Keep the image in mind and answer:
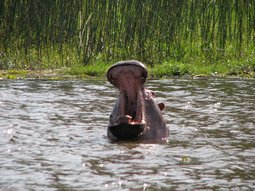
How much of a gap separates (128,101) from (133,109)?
7 cm

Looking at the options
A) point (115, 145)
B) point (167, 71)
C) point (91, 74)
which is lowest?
point (91, 74)

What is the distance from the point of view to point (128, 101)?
19.3 feet

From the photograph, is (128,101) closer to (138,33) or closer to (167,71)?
(167,71)

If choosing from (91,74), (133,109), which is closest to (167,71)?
(91,74)

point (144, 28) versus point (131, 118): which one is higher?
point (131, 118)

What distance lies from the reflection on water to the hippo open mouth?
0.13 metres

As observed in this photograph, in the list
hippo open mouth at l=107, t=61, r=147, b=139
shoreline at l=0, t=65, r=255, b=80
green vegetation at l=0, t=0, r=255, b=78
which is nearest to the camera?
hippo open mouth at l=107, t=61, r=147, b=139

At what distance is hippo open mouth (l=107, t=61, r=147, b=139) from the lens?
5648mm

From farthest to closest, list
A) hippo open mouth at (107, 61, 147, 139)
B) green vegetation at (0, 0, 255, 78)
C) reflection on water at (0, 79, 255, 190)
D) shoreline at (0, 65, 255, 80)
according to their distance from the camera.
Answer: green vegetation at (0, 0, 255, 78)
shoreline at (0, 65, 255, 80)
hippo open mouth at (107, 61, 147, 139)
reflection on water at (0, 79, 255, 190)

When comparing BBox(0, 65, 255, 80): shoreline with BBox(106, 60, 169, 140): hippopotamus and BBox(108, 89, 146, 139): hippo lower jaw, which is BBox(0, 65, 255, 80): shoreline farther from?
BBox(108, 89, 146, 139): hippo lower jaw

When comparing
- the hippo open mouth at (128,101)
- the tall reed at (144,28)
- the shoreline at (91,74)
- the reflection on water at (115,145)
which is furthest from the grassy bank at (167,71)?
the hippo open mouth at (128,101)

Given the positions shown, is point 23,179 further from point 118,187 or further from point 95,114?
point 95,114

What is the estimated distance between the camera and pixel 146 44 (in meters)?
11.9

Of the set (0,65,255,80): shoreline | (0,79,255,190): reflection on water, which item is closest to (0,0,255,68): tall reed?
(0,65,255,80): shoreline
